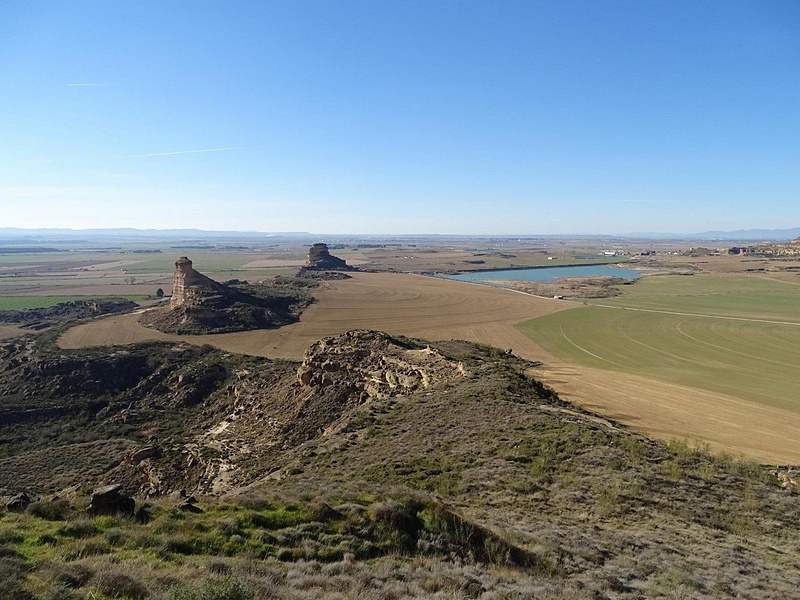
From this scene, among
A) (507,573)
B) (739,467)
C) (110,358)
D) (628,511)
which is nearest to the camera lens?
(507,573)

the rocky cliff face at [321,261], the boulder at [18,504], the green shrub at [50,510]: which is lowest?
the boulder at [18,504]

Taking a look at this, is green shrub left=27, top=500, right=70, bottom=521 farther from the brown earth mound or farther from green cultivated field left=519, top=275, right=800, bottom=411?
the brown earth mound

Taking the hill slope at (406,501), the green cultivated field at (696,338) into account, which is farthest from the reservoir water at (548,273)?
the hill slope at (406,501)

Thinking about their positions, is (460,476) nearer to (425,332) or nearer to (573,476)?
(573,476)

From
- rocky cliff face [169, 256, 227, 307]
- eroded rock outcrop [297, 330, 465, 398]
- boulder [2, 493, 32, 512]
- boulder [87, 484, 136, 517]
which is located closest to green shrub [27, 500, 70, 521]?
boulder [87, 484, 136, 517]

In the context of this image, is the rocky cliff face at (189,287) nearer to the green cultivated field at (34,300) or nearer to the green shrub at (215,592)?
the green cultivated field at (34,300)

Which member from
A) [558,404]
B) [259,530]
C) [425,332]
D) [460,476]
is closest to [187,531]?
[259,530]
